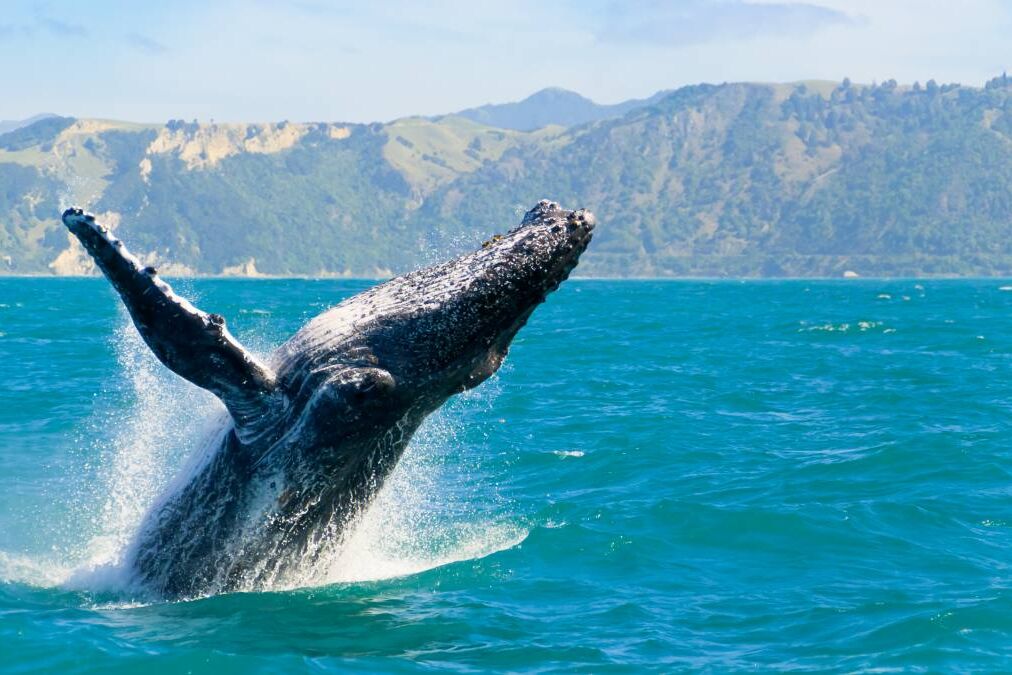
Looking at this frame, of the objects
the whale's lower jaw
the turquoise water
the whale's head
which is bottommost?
the turquoise water

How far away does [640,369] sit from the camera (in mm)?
31234

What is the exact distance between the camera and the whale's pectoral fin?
26.1 feet

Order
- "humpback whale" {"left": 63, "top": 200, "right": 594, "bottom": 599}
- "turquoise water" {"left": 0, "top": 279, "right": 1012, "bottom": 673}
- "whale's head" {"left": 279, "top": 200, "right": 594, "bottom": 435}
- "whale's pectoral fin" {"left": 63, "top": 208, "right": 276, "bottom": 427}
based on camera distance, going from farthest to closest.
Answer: "turquoise water" {"left": 0, "top": 279, "right": 1012, "bottom": 673} < "whale's head" {"left": 279, "top": 200, "right": 594, "bottom": 435} < "humpback whale" {"left": 63, "top": 200, "right": 594, "bottom": 599} < "whale's pectoral fin" {"left": 63, "top": 208, "right": 276, "bottom": 427}

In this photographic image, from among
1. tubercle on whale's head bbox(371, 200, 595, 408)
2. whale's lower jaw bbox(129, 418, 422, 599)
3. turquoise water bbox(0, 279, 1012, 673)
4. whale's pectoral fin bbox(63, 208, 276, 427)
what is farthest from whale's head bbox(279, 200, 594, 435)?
turquoise water bbox(0, 279, 1012, 673)

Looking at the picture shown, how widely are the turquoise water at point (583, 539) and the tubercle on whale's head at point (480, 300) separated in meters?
1.51

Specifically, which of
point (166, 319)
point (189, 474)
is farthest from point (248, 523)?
point (166, 319)

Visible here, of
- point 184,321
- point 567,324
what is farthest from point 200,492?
point 567,324

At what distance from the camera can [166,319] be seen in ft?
26.4

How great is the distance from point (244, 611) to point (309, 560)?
0.62 m

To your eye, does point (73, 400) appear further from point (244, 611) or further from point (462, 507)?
point (244, 611)

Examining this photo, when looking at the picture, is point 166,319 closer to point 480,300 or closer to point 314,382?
point 314,382

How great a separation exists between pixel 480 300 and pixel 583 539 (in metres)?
5.12

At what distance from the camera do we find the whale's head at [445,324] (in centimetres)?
843

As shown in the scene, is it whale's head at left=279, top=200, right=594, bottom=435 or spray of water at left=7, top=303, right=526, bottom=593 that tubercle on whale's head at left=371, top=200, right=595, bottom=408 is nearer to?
whale's head at left=279, top=200, right=594, bottom=435
